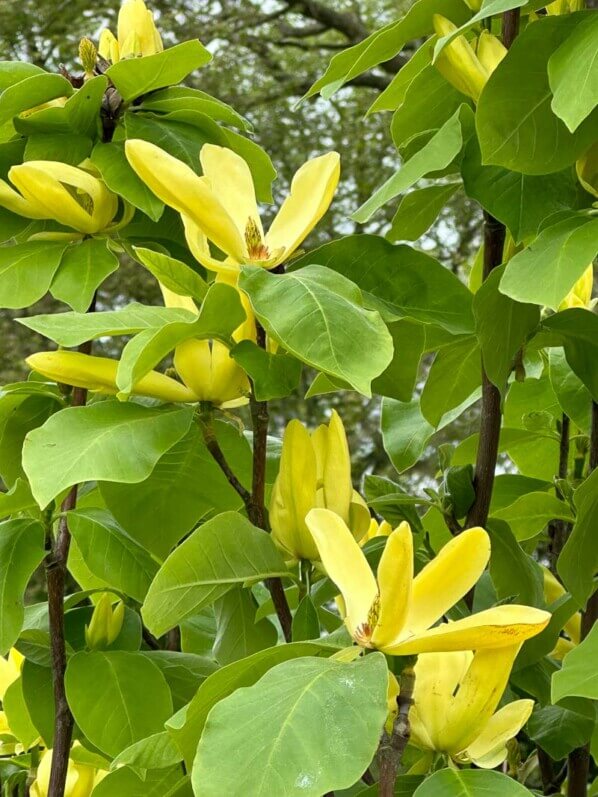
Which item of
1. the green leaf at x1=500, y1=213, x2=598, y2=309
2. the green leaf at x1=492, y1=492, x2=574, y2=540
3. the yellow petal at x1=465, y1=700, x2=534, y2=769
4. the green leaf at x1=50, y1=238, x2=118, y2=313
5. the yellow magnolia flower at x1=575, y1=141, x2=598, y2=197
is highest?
the yellow magnolia flower at x1=575, y1=141, x2=598, y2=197

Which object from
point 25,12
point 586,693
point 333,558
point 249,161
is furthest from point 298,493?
point 25,12

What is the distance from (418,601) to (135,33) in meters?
0.53

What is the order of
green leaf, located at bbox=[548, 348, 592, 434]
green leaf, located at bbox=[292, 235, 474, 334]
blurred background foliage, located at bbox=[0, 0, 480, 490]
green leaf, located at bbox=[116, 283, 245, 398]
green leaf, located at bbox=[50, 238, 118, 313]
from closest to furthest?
green leaf, located at bbox=[116, 283, 245, 398], green leaf, located at bbox=[292, 235, 474, 334], green leaf, located at bbox=[50, 238, 118, 313], green leaf, located at bbox=[548, 348, 592, 434], blurred background foliage, located at bbox=[0, 0, 480, 490]

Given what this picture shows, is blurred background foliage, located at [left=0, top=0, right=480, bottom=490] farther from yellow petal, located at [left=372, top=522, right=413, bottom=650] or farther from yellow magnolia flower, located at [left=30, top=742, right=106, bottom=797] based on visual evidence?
yellow petal, located at [left=372, top=522, right=413, bottom=650]

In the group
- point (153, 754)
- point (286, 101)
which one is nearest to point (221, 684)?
point (153, 754)

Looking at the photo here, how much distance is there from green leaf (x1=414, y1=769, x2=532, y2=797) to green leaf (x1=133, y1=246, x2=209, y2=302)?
29cm

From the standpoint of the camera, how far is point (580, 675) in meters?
0.58

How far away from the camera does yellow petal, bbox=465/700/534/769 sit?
2.03 ft

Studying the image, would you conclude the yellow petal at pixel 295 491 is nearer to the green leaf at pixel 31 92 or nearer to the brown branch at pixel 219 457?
the brown branch at pixel 219 457

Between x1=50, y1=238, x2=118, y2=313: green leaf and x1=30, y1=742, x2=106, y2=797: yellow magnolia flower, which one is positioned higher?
x1=50, y1=238, x2=118, y2=313: green leaf

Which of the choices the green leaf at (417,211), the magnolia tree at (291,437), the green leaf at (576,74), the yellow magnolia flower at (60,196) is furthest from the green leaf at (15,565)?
the green leaf at (576,74)

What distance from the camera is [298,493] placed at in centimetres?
68

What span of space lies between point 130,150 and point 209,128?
23cm

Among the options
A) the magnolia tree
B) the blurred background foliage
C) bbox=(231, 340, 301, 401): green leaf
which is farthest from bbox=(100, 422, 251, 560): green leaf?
the blurred background foliage
